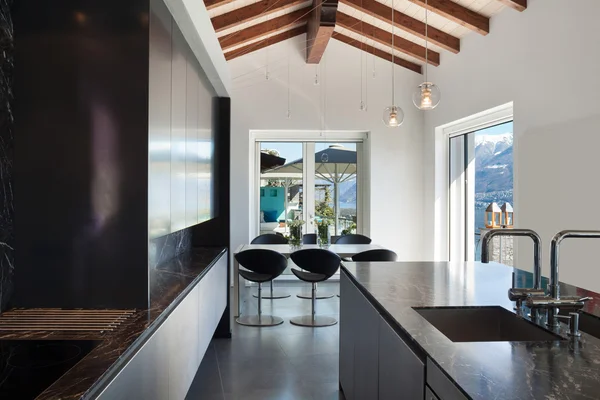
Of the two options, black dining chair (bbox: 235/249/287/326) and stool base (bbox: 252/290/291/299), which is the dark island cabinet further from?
stool base (bbox: 252/290/291/299)

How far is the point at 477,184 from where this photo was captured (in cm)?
588

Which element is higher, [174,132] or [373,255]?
[174,132]

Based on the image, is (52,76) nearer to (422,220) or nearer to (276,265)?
(276,265)

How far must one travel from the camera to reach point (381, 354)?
1.95 m

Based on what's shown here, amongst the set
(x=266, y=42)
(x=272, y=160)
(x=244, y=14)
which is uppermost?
(x=266, y=42)

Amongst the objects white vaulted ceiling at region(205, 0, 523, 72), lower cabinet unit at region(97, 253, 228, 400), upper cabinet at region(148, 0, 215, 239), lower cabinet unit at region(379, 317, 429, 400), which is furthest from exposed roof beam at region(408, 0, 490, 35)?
lower cabinet unit at region(379, 317, 429, 400)

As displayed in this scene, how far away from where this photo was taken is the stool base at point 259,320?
477cm

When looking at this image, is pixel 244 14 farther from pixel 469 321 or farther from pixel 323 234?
pixel 469 321

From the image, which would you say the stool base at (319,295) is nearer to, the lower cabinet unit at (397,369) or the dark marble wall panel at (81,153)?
the lower cabinet unit at (397,369)

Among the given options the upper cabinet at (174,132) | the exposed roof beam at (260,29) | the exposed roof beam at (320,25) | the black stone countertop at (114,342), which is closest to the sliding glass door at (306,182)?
the exposed roof beam at (320,25)

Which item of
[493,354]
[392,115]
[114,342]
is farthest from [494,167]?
[114,342]

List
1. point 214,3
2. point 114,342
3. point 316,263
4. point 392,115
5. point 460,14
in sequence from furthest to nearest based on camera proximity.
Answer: point 460,14 < point 214,3 < point 316,263 < point 392,115 < point 114,342

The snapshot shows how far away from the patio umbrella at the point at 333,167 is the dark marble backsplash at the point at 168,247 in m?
3.16

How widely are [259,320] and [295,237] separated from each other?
0.98 meters
